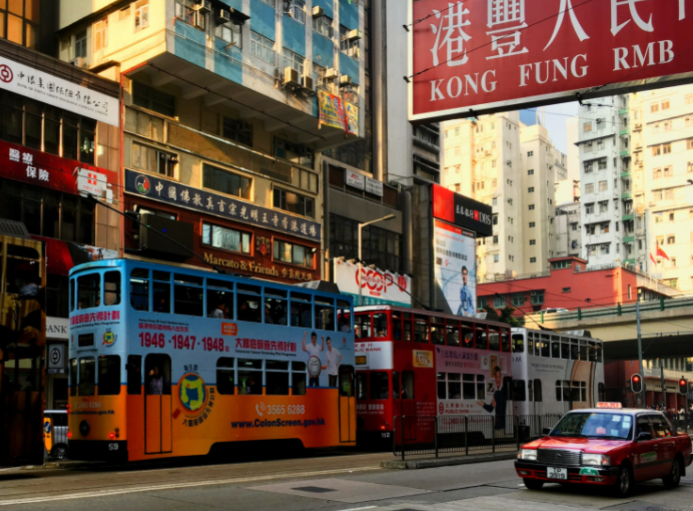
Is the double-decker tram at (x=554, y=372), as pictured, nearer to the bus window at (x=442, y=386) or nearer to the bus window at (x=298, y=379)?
the bus window at (x=442, y=386)

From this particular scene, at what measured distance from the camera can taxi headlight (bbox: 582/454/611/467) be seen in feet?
39.2

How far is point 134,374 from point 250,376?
3.37 meters

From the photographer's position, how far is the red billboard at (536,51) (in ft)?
24.9

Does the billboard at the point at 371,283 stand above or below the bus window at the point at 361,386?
above

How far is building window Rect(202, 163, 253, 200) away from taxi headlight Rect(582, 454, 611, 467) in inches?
971

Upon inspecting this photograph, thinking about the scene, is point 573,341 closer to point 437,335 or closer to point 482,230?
point 437,335

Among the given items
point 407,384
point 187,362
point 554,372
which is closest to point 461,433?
point 407,384

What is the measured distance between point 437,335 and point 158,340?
1047cm

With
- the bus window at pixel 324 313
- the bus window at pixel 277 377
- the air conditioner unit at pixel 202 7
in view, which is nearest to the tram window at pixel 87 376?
the bus window at pixel 277 377

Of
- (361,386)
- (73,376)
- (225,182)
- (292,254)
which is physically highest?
(225,182)

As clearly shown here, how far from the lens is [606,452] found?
12.0 meters

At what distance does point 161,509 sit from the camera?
1012cm

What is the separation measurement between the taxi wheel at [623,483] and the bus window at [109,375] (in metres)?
9.60

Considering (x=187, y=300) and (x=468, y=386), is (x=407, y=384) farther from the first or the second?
(x=187, y=300)
